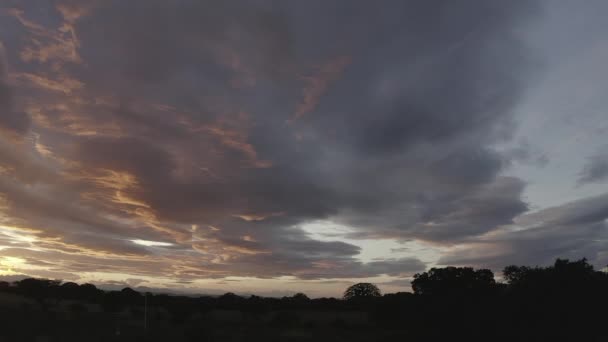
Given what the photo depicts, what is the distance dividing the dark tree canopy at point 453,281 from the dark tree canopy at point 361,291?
96151 mm

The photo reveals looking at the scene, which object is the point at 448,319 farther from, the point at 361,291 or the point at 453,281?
the point at 361,291

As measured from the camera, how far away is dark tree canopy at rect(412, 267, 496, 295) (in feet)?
237

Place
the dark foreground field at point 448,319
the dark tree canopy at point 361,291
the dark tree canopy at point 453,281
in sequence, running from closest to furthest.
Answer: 1. the dark foreground field at point 448,319
2. the dark tree canopy at point 453,281
3. the dark tree canopy at point 361,291

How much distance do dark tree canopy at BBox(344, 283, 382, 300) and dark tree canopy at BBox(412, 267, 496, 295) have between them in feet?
315

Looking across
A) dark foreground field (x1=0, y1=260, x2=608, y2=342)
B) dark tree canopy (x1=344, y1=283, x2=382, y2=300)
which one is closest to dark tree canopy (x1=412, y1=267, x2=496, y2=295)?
dark foreground field (x1=0, y1=260, x2=608, y2=342)

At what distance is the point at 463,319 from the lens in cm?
5750

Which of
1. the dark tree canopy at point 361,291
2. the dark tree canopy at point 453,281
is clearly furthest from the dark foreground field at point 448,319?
the dark tree canopy at point 361,291

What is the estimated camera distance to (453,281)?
246ft

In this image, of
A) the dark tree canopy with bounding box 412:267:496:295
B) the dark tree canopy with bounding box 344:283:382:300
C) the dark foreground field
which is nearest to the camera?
the dark foreground field

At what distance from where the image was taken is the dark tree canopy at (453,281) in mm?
72188

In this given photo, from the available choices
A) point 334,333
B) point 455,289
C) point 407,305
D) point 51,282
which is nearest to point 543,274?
point 455,289

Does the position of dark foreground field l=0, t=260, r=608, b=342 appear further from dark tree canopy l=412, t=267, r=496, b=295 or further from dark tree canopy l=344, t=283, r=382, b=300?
dark tree canopy l=344, t=283, r=382, b=300

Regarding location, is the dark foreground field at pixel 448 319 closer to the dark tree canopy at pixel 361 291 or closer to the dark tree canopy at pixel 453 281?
the dark tree canopy at pixel 453 281

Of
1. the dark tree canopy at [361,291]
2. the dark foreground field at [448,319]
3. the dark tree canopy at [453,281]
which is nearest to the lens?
the dark foreground field at [448,319]
